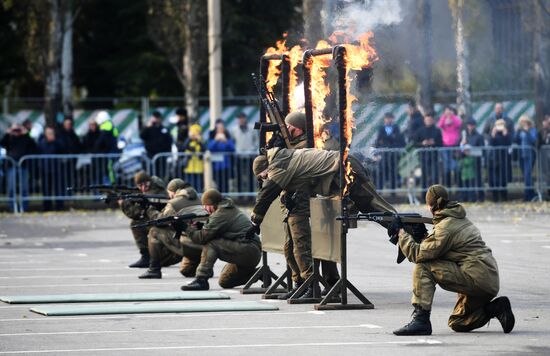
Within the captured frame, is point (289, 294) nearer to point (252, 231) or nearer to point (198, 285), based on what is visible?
point (252, 231)

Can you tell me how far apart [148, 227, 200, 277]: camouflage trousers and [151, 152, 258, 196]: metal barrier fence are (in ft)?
38.1

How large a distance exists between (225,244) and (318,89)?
2491 millimetres

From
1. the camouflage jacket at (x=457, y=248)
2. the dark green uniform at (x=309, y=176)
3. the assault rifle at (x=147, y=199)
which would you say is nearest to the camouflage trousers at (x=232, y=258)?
the dark green uniform at (x=309, y=176)

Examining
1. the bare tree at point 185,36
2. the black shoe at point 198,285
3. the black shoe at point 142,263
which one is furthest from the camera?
the bare tree at point 185,36

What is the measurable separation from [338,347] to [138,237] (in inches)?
354

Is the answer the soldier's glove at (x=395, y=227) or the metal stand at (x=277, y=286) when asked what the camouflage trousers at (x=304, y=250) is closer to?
the metal stand at (x=277, y=286)

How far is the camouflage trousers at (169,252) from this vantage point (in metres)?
19.1

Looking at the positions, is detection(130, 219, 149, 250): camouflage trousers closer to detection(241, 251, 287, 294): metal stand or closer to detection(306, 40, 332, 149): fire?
detection(241, 251, 287, 294): metal stand

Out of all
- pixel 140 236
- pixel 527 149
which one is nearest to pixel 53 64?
pixel 527 149

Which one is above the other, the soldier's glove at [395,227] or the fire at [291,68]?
the fire at [291,68]

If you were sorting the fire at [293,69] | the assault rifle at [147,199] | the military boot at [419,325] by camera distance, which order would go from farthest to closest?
the assault rifle at [147,199], the fire at [293,69], the military boot at [419,325]

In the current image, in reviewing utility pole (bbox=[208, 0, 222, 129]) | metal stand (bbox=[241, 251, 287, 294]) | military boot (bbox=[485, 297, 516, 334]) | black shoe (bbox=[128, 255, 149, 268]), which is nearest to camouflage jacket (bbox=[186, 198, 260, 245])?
metal stand (bbox=[241, 251, 287, 294])

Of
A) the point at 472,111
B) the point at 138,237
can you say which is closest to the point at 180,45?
the point at 472,111

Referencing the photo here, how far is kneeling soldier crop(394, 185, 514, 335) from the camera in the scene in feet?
Result: 42.2
